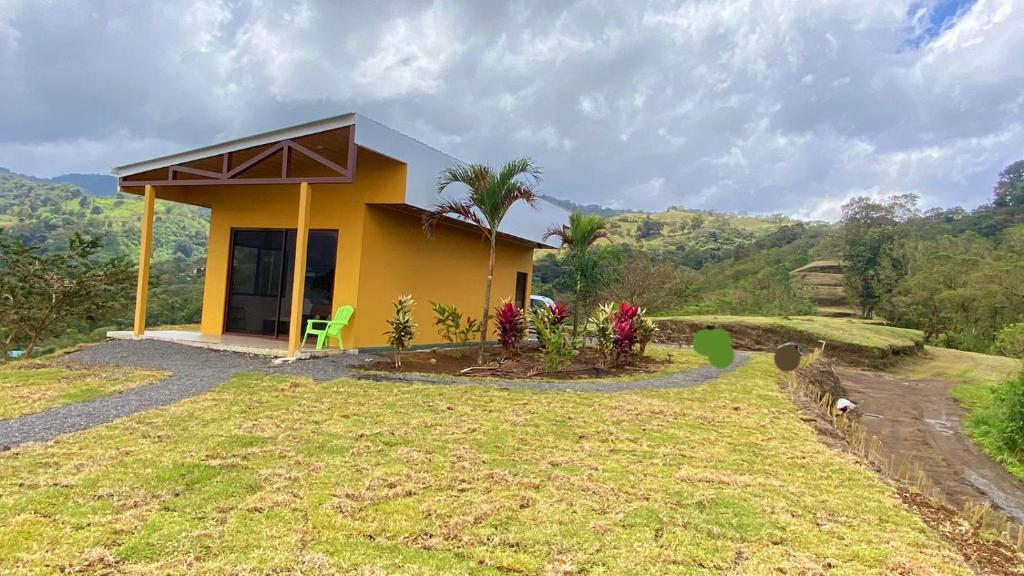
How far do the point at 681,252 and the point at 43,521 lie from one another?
1984 inches

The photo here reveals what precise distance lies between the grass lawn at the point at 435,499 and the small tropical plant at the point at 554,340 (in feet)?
9.95

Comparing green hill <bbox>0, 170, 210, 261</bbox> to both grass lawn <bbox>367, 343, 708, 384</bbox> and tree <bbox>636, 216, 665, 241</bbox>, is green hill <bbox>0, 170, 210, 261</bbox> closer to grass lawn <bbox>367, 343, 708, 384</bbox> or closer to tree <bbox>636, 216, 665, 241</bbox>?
grass lawn <bbox>367, 343, 708, 384</bbox>

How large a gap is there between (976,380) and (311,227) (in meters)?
16.9

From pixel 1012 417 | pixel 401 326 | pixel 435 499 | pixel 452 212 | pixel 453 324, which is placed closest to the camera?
pixel 435 499

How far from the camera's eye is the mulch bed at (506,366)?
27.3ft

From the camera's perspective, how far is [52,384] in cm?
616

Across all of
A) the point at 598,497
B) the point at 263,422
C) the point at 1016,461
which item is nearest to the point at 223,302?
the point at 263,422

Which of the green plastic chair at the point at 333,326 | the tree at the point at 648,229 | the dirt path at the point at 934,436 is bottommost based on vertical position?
the dirt path at the point at 934,436

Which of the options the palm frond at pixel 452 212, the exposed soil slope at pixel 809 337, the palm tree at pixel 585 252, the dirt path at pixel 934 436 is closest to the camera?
the dirt path at pixel 934 436

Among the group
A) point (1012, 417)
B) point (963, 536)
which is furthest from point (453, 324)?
point (1012, 417)

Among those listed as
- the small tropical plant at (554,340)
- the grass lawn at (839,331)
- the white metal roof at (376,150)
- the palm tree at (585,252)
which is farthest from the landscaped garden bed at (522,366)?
the grass lawn at (839,331)

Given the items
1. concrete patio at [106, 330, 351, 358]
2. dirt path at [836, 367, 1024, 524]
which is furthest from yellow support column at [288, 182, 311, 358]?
dirt path at [836, 367, 1024, 524]

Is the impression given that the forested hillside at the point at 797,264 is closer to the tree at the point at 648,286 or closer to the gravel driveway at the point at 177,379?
the tree at the point at 648,286

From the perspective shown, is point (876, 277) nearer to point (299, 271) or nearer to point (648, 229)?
point (299, 271)
